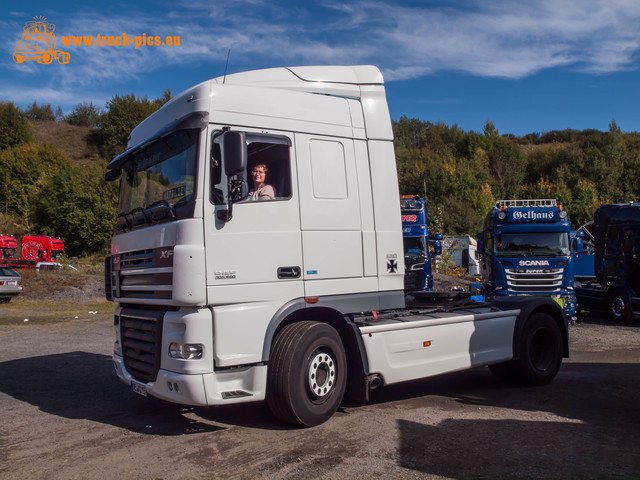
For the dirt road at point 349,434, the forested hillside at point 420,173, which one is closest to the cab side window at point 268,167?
the dirt road at point 349,434

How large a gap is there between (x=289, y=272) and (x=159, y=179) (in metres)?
1.70

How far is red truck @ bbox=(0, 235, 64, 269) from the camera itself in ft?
96.6

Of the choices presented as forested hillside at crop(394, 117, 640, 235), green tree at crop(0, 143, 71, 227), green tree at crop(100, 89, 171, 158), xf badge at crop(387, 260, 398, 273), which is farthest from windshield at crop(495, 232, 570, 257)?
green tree at crop(100, 89, 171, 158)

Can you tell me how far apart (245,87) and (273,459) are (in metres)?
3.58

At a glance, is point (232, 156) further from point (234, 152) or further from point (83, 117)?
point (83, 117)

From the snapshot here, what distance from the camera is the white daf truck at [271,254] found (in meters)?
5.10

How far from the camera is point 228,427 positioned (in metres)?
5.68

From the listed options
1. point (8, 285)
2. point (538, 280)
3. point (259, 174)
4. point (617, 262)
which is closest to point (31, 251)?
point (8, 285)

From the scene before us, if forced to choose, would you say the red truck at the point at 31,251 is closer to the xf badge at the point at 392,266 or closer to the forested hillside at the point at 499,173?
the forested hillside at the point at 499,173

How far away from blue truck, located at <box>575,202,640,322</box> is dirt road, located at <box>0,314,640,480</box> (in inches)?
290

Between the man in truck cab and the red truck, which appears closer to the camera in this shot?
the man in truck cab

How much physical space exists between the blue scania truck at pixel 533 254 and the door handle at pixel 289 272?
973 cm

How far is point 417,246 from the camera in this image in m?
17.5

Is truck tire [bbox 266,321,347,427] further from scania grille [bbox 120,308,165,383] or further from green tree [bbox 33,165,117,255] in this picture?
green tree [bbox 33,165,117,255]
